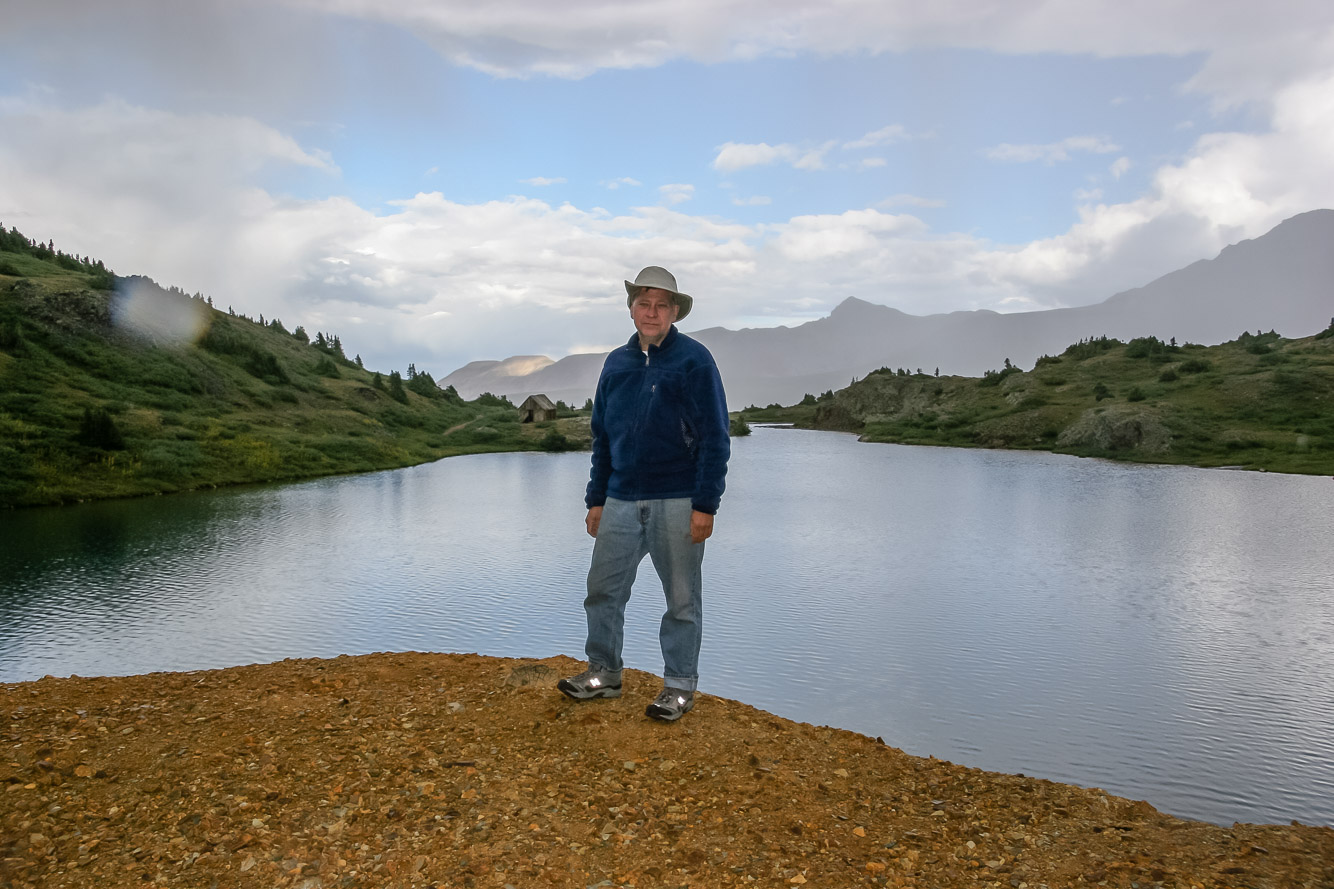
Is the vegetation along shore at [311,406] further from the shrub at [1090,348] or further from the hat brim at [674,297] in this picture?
the hat brim at [674,297]

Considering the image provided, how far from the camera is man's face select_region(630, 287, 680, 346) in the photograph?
7.38 m

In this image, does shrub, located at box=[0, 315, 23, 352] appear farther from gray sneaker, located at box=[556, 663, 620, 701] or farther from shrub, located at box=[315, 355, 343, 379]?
gray sneaker, located at box=[556, 663, 620, 701]

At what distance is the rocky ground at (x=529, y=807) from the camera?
16.1ft

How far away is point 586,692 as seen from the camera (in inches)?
300

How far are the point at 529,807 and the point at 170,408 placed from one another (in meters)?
49.2

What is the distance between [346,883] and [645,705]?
333 centimetres

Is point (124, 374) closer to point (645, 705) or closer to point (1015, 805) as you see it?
point (645, 705)

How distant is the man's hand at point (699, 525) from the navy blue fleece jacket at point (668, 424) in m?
0.06

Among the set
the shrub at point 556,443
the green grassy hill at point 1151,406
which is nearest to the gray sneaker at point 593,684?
the green grassy hill at point 1151,406

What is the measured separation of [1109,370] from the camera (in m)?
73.9

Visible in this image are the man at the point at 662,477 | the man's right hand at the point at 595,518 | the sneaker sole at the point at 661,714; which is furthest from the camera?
the man's right hand at the point at 595,518

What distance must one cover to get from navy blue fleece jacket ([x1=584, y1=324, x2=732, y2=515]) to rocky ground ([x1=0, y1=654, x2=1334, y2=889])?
6.97ft

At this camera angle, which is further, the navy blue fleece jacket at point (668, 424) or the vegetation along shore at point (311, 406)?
the vegetation along shore at point (311, 406)

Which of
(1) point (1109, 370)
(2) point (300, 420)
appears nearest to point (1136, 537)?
(2) point (300, 420)
